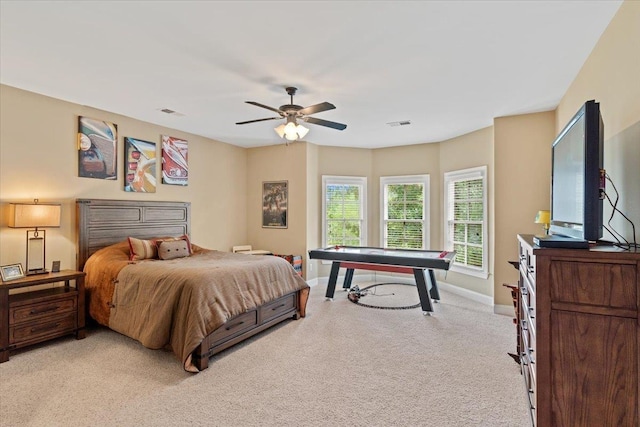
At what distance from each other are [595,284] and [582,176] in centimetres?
54


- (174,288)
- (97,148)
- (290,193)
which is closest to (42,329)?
(174,288)

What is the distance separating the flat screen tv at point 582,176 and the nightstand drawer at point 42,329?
4.41 meters

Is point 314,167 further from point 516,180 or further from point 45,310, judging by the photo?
point 45,310

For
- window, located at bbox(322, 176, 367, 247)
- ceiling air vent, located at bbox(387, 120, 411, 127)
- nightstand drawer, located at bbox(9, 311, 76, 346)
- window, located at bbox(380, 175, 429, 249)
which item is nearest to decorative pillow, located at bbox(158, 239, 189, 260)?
nightstand drawer, located at bbox(9, 311, 76, 346)

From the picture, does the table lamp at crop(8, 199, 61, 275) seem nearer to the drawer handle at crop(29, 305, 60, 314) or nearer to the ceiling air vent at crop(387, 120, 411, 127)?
the drawer handle at crop(29, 305, 60, 314)

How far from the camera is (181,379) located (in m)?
2.64

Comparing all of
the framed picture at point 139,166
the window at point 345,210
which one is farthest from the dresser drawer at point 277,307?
the framed picture at point 139,166

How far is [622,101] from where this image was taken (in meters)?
2.09

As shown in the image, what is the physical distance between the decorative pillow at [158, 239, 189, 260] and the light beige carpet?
104cm

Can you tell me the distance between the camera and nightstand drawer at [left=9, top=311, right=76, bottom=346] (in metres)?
2.99

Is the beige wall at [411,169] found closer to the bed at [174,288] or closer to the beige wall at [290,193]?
the beige wall at [290,193]

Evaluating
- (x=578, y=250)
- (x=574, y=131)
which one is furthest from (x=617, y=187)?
(x=578, y=250)

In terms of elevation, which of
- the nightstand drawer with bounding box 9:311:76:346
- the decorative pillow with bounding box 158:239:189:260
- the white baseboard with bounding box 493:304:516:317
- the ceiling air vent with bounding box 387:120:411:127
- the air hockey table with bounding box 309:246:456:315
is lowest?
the white baseboard with bounding box 493:304:516:317

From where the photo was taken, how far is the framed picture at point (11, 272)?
3068 millimetres
